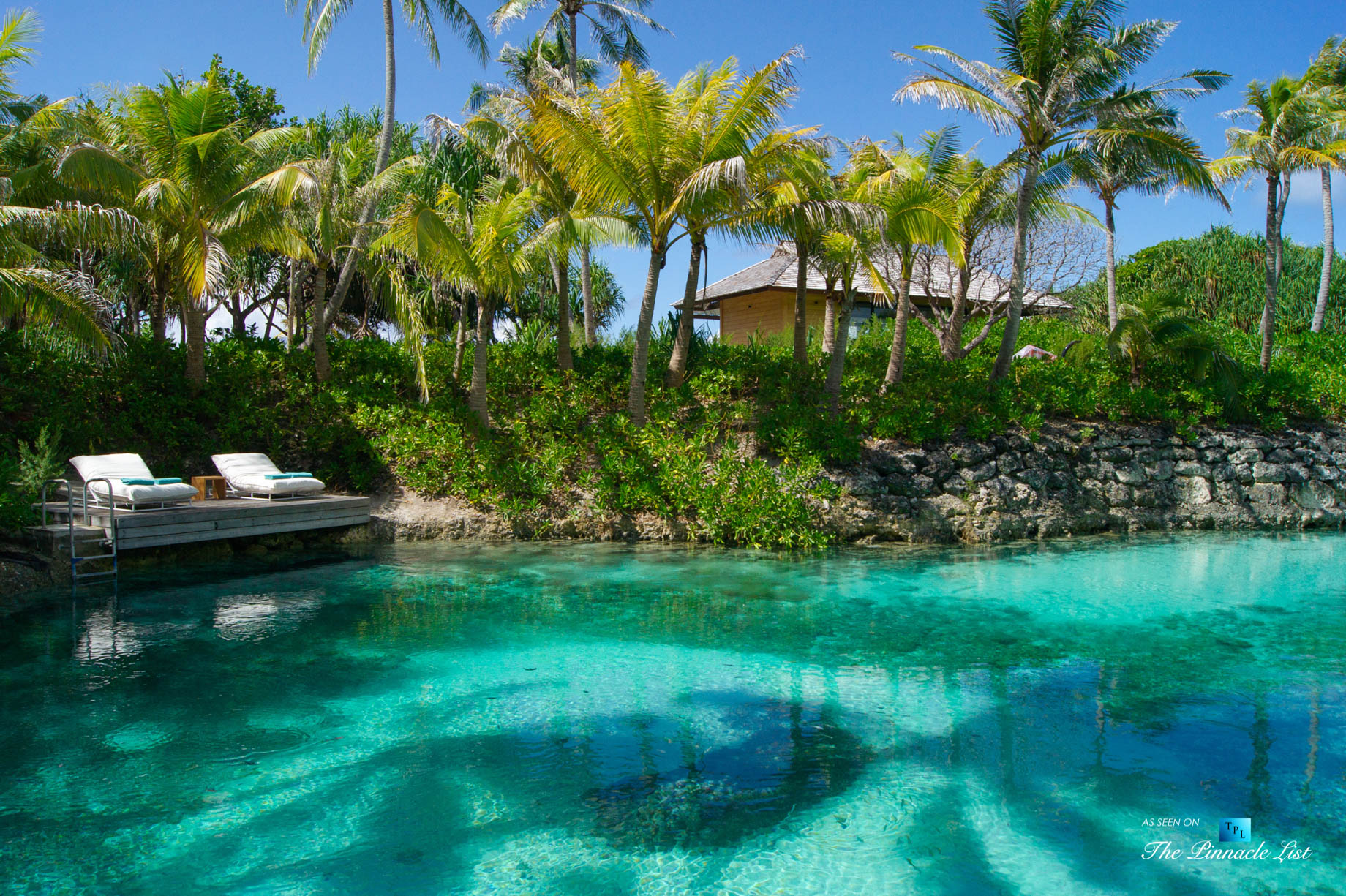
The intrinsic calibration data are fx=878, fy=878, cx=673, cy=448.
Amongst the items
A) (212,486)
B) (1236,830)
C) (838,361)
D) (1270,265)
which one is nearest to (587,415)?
(838,361)

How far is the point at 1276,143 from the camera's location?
18.2 metres

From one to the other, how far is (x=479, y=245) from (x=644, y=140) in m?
3.09

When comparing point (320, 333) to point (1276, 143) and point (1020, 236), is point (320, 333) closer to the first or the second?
point (1020, 236)

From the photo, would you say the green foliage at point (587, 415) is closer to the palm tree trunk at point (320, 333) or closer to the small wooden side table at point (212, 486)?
the palm tree trunk at point (320, 333)

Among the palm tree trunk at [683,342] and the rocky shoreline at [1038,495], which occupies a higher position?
the palm tree trunk at [683,342]

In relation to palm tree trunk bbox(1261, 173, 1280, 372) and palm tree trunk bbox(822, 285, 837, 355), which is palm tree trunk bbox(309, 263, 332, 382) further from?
palm tree trunk bbox(1261, 173, 1280, 372)

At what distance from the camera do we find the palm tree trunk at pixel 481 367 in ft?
48.1

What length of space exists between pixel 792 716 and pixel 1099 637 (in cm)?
380

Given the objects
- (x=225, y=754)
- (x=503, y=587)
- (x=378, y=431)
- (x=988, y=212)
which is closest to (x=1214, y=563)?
(x=988, y=212)

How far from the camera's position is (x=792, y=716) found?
20.0ft

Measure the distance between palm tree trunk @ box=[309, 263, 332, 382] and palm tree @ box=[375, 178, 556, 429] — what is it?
5.81 ft

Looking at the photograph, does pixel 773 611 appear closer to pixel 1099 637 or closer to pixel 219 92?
pixel 1099 637

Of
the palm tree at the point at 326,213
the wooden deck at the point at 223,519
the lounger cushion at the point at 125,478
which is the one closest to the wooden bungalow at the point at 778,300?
the palm tree at the point at 326,213

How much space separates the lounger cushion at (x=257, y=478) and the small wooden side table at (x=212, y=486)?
254 mm
